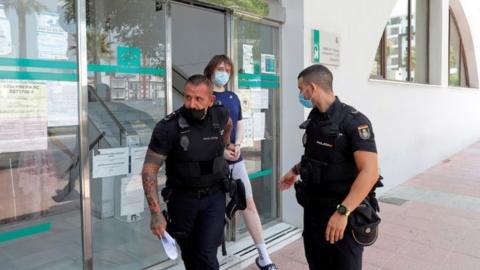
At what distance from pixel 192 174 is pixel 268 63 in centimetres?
252

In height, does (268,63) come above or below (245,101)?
above

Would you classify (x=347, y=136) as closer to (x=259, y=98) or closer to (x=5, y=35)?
(x=5, y=35)

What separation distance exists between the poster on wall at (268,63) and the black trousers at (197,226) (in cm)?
231

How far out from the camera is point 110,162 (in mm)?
3404

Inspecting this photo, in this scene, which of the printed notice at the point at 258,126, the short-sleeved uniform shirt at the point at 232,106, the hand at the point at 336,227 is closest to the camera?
the hand at the point at 336,227

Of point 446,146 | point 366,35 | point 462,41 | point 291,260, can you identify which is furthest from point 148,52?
point 462,41

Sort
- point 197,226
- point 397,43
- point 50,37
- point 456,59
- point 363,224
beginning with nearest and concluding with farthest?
point 363,224
point 197,226
point 50,37
point 397,43
point 456,59

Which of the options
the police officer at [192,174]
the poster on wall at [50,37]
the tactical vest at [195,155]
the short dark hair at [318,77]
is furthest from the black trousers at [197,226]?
the poster on wall at [50,37]

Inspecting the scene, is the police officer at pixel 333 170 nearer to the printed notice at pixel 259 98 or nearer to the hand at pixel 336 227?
the hand at pixel 336 227

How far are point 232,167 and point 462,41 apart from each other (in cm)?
1067

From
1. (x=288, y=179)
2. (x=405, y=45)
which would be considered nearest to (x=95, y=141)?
(x=288, y=179)

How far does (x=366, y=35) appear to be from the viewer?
5.98 metres

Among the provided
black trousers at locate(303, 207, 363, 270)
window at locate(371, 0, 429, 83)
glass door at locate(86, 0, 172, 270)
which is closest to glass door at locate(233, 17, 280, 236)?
glass door at locate(86, 0, 172, 270)

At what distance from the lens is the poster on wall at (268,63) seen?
Result: 4789mm
